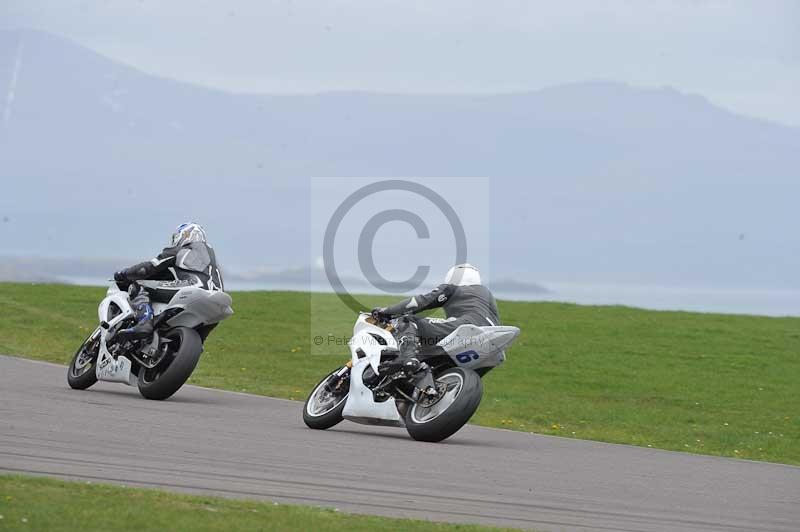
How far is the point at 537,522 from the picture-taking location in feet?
30.8

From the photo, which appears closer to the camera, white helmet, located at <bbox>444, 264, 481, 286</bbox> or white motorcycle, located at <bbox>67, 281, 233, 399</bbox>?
white helmet, located at <bbox>444, 264, 481, 286</bbox>

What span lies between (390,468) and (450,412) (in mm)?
2306

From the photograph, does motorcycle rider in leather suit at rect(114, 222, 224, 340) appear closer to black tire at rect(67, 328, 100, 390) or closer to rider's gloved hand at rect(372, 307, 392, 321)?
black tire at rect(67, 328, 100, 390)

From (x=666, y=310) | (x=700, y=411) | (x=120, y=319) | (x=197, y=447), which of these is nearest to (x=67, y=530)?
(x=197, y=447)

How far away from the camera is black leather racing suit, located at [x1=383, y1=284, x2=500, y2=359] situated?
14.6 m

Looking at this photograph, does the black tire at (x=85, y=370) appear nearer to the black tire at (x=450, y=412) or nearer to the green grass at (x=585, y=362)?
the green grass at (x=585, y=362)

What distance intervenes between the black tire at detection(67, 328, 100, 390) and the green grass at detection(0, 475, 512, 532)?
27.2ft

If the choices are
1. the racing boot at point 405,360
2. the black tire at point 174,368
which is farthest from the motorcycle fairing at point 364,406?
the black tire at point 174,368

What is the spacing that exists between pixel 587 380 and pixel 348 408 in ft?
36.5

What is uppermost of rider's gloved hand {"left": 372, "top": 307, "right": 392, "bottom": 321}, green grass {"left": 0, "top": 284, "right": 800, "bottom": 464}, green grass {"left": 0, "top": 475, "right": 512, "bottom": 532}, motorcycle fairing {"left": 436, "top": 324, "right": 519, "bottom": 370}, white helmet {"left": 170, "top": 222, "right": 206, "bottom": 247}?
white helmet {"left": 170, "top": 222, "right": 206, "bottom": 247}

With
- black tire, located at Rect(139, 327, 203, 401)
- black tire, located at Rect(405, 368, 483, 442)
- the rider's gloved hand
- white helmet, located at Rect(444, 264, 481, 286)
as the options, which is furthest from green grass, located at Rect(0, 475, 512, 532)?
black tire, located at Rect(139, 327, 203, 401)

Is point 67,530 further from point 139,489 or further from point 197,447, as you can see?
point 197,447

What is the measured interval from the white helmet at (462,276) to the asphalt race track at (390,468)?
1.69 meters

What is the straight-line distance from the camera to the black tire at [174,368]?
16.5 m
